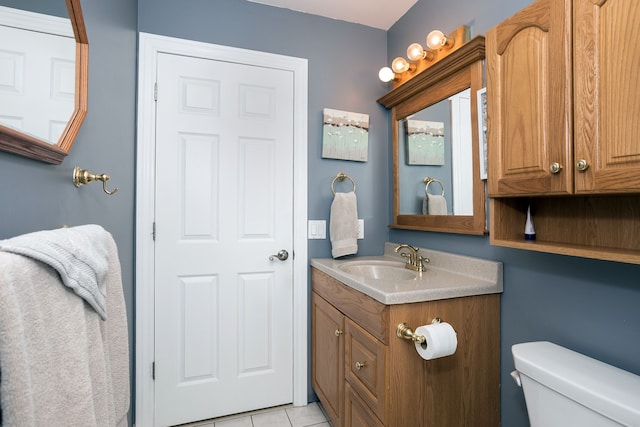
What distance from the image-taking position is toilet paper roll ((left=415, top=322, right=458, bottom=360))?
39.4 inches

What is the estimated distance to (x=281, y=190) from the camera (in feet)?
6.27

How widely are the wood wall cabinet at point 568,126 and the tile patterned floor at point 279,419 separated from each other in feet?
4.78

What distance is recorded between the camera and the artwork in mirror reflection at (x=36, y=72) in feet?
1.96

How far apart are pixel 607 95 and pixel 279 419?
6.67 feet

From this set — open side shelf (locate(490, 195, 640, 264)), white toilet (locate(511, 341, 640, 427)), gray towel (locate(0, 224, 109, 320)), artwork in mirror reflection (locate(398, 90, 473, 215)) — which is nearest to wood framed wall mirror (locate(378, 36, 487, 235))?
artwork in mirror reflection (locate(398, 90, 473, 215))

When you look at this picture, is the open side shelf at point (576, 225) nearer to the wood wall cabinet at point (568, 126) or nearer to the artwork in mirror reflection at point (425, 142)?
the wood wall cabinet at point (568, 126)

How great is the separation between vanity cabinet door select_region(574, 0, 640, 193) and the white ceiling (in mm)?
1332

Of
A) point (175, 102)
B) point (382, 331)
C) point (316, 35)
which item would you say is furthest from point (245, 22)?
point (382, 331)

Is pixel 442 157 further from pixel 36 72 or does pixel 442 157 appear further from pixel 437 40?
pixel 36 72

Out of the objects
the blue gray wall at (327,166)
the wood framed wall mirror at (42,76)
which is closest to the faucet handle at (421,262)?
the blue gray wall at (327,166)

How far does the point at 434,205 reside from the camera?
5.64 feet

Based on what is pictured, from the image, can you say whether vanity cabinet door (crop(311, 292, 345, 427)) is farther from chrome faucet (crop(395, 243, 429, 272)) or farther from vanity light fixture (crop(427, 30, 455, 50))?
vanity light fixture (crop(427, 30, 455, 50))

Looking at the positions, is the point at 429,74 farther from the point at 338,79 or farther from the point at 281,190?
Result: the point at 281,190

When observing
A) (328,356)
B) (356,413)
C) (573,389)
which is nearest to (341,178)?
(328,356)
